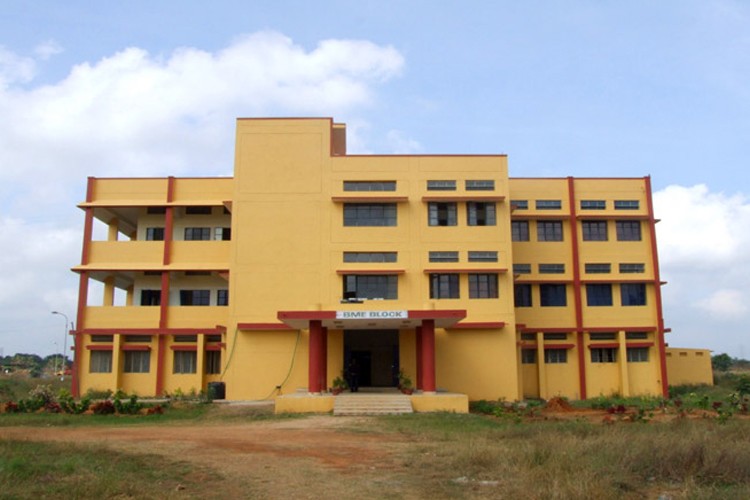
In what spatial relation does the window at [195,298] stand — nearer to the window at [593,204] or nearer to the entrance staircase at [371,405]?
the entrance staircase at [371,405]

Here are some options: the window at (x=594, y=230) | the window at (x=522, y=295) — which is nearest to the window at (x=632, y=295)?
the window at (x=594, y=230)

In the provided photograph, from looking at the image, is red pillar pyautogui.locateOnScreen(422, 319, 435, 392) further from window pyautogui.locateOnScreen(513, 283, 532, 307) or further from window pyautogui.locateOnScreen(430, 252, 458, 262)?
window pyautogui.locateOnScreen(513, 283, 532, 307)

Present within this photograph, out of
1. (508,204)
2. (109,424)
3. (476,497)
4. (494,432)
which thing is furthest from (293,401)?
(476,497)

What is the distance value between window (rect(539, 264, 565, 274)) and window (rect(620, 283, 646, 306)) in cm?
308

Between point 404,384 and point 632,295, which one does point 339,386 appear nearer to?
point 404,384

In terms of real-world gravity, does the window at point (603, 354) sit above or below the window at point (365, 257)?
below

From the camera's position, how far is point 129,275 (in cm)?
3512

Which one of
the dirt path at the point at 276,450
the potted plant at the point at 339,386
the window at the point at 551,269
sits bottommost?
the dirt path at the point at 276,450

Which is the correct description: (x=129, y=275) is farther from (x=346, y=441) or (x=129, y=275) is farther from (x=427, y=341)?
(x=346, y=441)

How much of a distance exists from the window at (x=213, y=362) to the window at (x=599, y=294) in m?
18.3

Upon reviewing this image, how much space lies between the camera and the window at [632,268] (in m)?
35.0

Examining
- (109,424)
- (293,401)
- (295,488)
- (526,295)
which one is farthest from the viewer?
(526,295)

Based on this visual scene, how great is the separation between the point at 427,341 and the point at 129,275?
53.6 ft

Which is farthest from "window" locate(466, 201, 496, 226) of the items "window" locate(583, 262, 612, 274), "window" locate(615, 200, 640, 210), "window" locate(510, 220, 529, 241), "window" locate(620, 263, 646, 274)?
"window" locate(620, 263, 646, 274)
